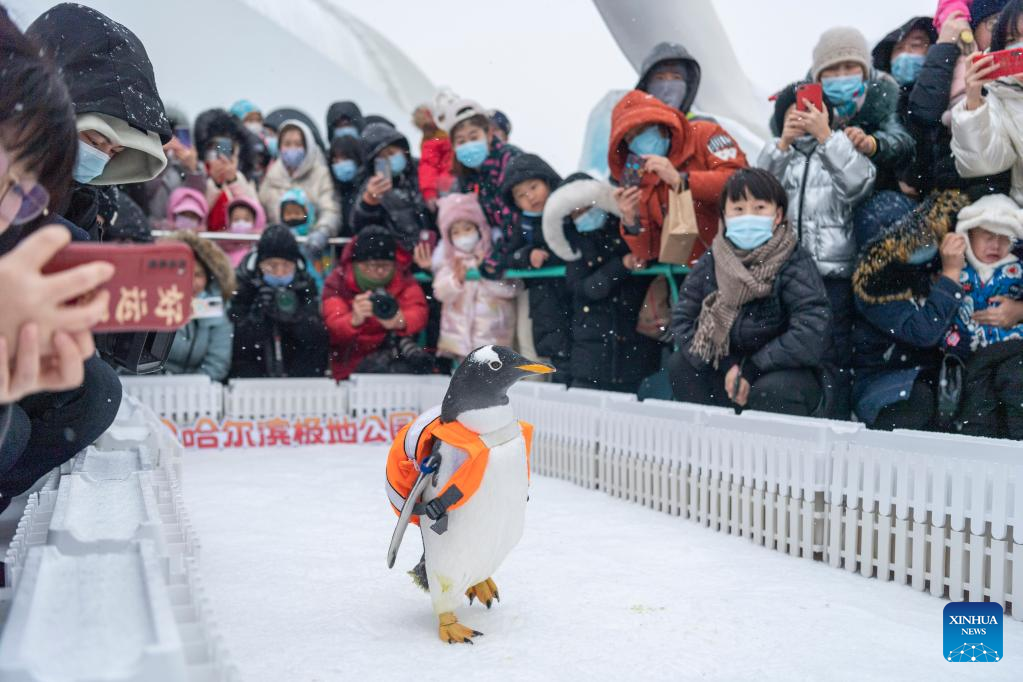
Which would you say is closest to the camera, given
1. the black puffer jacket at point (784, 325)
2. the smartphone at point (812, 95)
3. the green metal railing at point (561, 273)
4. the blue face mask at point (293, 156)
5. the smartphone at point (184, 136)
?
the black puffer jacket at point (784, 325)

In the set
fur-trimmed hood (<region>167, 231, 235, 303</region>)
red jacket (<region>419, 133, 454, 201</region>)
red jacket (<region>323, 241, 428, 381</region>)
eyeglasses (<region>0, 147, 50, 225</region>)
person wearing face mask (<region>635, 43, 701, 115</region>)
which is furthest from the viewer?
red jacket (<region>419, 133, 454, 201</region>)

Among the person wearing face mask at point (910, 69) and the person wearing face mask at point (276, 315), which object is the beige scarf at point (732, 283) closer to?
the person wearing face mask at point (910, 69)

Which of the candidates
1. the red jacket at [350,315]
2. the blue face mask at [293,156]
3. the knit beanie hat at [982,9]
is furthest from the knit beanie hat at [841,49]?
the blue face mask at [293,156]

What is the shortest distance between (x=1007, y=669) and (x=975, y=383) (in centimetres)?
187

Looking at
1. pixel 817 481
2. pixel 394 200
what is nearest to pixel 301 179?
pixel 394 200

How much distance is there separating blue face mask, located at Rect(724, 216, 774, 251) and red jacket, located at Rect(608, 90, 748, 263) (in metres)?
0.93

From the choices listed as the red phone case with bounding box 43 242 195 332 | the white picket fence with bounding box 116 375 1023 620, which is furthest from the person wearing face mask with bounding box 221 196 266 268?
the red phone case with bounding box 43 242 195 332

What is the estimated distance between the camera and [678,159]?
575 centimetres

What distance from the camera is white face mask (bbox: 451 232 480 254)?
7422mm

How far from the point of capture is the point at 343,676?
7.75ft

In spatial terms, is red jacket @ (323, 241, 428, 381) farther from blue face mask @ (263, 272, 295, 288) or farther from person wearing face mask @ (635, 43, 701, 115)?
→ person wearing face mask @ (635, 43, 701, 115)

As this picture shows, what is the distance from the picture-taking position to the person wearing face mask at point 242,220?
8828 mm

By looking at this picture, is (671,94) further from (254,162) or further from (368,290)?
(254,162)

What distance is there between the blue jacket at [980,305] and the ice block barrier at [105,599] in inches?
133
